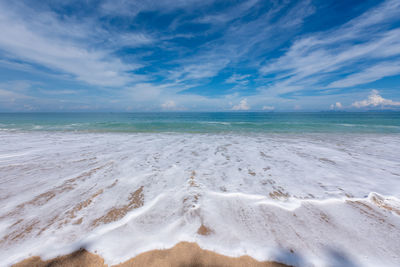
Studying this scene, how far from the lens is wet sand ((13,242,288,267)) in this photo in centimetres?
176

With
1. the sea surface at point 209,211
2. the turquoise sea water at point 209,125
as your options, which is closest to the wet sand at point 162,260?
the sea surface at point 209,211

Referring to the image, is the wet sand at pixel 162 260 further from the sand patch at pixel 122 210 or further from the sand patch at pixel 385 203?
the sand patch at pixel 385 203

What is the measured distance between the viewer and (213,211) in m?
2.73

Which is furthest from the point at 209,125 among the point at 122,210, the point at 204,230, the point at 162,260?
the point at 162,260

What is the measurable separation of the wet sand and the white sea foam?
79mm

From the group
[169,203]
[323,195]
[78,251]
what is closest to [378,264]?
[323,195]

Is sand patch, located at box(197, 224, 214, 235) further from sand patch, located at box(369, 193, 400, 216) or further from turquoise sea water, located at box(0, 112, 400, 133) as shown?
turquoise sea water, located at box(0, 112, 400, 133)

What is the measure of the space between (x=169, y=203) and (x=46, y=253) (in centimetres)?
177

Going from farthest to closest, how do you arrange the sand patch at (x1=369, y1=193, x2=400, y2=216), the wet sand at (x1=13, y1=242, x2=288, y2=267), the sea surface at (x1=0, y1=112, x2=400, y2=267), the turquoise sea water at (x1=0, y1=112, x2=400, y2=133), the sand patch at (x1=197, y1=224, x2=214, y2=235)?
the turquoise sea water at (x1=0, y1=112, x2=400, y2=133) < the sand patch at (x1=369, y1=193, x2=400, y2=216) < the sand patch at (x1=197, y1=224, x2=214, y2=235) < the sea surface at (x1=0, y1=112, x2=400, y2=267) < the wet sand at (x1=13, y1=242, x2=288, y2=267)

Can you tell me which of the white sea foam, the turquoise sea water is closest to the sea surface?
the white sea foam

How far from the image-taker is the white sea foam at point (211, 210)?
199cm

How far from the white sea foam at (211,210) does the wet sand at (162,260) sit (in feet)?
0.26

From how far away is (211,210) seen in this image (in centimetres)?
276

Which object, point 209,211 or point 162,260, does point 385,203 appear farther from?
point 162,260
